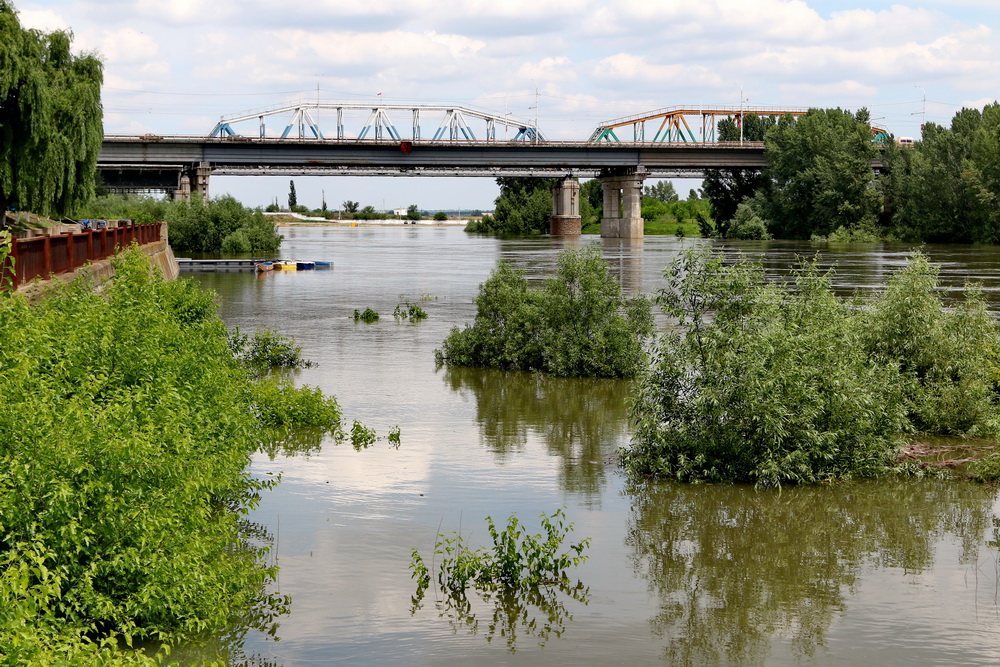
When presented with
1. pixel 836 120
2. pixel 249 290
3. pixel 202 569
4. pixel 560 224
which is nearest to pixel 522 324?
pixel 202 569

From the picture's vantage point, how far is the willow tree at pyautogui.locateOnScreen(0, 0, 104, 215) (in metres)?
32.8

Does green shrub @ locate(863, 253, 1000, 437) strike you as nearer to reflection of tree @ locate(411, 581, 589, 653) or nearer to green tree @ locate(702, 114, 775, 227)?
reflection of tree @ locate(411, 581, 589, 653)

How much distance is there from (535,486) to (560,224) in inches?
5115

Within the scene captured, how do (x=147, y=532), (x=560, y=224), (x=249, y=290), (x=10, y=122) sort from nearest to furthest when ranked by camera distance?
1. (x=147, y=532)
2. (x=10, y=122)
3. (x=249, y=290)
4. (x=560, y=224)

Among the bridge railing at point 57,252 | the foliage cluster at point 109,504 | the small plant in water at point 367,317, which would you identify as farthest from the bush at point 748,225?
the foliage cluster at point 109,504

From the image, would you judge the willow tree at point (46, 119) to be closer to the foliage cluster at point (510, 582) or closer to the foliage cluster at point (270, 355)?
the foliage cluster at point (270, 355)

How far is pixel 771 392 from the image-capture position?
15.1 metres

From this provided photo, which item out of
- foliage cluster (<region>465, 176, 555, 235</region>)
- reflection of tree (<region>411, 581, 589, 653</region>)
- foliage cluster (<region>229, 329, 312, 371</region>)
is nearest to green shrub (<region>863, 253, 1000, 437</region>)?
reflection of tree (<region>411, 581, 589, 653</region>)

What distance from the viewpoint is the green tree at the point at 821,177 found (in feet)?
347

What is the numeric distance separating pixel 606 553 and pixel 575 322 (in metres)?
12.2

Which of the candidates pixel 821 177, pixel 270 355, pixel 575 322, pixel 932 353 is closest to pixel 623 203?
pixel 821 177

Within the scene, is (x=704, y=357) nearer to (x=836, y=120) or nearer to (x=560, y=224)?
(x=836, y=120)

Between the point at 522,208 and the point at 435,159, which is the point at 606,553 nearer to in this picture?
the point at 435,159

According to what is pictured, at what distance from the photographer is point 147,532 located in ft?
30.2
